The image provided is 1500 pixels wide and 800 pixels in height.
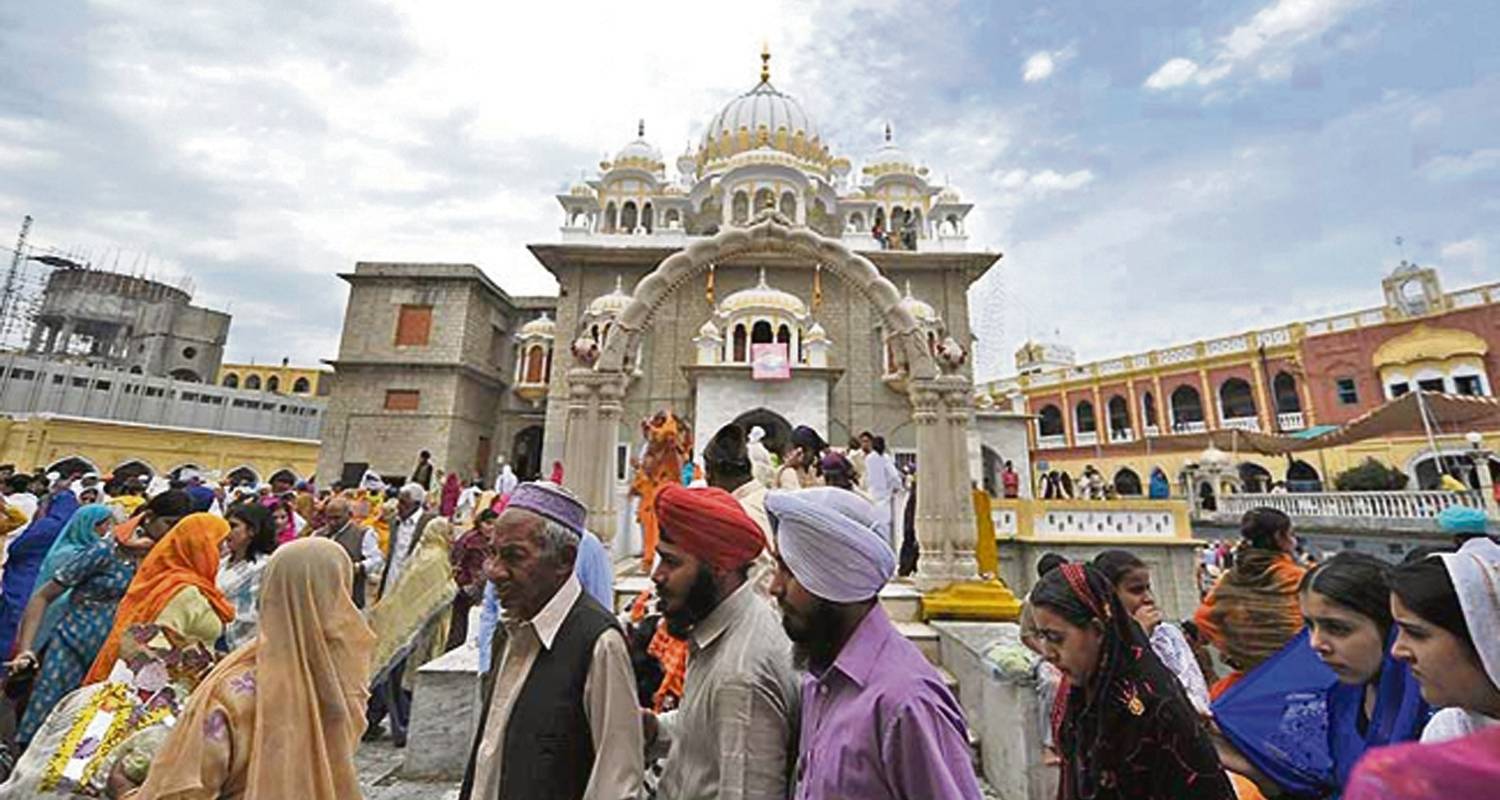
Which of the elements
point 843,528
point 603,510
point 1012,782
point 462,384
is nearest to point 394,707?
point 603,510

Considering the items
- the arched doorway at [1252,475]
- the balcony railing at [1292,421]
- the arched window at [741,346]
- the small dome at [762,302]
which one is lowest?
the arched doorway at [1252,475]

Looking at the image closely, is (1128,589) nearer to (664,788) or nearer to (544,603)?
(664,788)

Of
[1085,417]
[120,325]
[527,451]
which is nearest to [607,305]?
[527,451]

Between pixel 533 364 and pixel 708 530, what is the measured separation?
82.5ft

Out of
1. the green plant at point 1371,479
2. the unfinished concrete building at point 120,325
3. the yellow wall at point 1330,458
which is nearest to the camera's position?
the green plant at point 1371,479

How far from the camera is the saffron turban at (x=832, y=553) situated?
1.58 meters

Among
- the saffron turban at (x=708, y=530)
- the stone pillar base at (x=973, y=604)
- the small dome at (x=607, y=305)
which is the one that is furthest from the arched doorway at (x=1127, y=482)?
the saffron turban at (x=708, y=530)

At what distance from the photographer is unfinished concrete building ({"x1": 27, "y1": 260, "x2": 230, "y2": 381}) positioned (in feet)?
111

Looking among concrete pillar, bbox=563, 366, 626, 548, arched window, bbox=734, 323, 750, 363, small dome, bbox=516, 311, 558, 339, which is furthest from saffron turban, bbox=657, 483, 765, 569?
small dome, bbox=516, 311, 558, 339

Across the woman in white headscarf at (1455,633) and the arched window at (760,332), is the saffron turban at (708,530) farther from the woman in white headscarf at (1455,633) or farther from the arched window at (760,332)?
the arched window at (760,332)

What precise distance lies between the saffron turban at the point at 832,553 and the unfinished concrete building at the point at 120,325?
149 ft

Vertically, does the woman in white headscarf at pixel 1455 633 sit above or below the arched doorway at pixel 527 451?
below

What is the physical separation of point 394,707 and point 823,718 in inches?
176

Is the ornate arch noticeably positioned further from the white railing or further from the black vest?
the white railing
